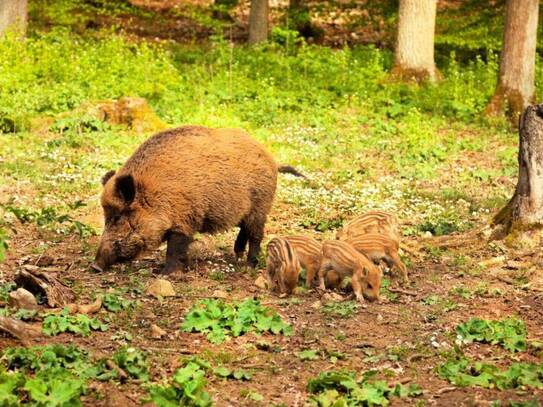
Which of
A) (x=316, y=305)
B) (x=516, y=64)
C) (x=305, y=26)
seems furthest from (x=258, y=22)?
(x=316, y=305)

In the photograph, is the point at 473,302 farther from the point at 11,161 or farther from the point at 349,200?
the point at 11,161

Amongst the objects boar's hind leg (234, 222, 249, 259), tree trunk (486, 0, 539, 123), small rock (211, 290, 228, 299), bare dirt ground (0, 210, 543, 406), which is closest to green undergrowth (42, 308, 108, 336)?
bare dirt ground (0, 210, 543, 406)

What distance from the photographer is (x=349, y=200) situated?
1225 cm

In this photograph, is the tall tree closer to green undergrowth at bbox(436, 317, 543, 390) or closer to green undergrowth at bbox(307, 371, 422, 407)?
green undergrowth at bbox(436, 317, 543, 390)

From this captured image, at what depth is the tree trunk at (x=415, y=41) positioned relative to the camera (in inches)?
738

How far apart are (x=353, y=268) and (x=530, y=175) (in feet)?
8.39

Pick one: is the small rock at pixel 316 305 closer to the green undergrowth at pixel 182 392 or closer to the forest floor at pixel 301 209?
the forest floor at pixel 301 209

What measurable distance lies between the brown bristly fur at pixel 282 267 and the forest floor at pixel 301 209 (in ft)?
0.41

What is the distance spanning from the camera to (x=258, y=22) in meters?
21.9

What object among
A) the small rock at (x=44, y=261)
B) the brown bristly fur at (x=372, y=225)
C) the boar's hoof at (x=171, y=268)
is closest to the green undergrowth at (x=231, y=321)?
the boar's hoof at (x=171, y=268)

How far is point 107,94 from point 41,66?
62.1 inches

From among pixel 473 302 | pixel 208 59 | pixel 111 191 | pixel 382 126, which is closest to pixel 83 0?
pixel 208 59

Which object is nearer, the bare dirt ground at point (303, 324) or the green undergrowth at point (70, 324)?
the bare dirt ground at point (303, 324)

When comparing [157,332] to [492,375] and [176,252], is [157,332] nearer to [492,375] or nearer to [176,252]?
[176,252]
